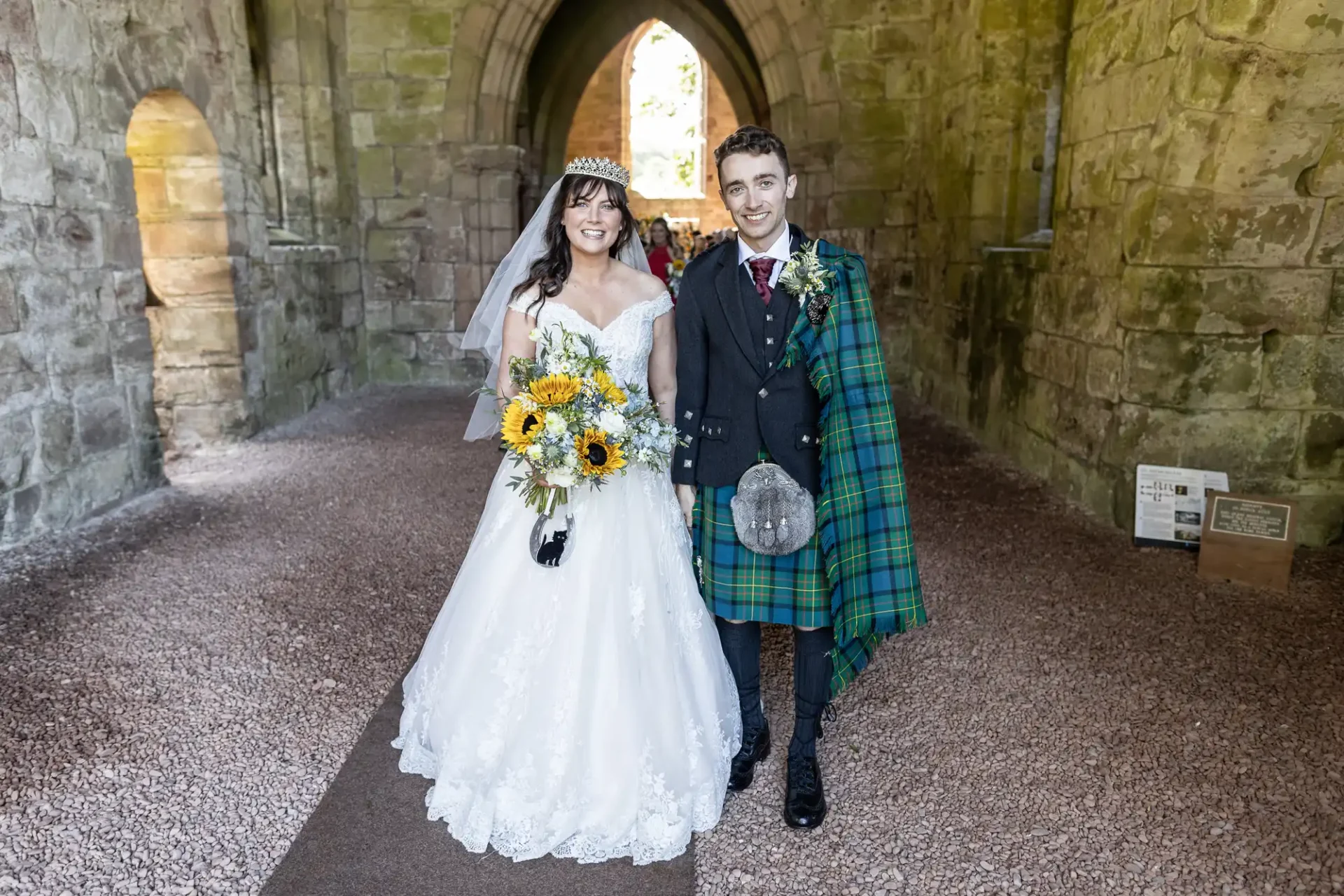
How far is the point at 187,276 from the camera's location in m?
5.77

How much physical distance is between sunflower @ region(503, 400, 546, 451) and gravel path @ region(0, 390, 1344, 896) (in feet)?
3.35

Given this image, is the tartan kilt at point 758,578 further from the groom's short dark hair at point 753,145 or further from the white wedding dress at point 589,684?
the groom's short dark hair at point 753,145

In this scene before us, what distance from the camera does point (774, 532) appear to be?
2016mm

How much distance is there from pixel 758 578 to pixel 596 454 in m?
Answer: 0.49

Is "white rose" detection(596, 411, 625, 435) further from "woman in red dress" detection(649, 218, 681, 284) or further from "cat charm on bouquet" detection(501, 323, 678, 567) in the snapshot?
"woman in red dress" detection(649, 218, 681, 284)

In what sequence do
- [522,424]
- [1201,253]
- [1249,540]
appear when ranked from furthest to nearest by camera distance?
[1201,253] < [1249,540] < [522,424]

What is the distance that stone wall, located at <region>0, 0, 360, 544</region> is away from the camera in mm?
3881

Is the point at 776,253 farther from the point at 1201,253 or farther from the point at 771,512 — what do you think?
the point at 1201,253

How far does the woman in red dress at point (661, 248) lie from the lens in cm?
667

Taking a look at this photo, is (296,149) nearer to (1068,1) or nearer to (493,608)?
(1068,1)

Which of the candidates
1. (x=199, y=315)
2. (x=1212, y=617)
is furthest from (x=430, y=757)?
(x=199, y=315)

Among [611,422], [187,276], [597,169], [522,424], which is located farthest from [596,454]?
[187,276]

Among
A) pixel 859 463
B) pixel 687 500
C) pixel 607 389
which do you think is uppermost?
pixel 607 389

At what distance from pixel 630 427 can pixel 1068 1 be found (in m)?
5.29
